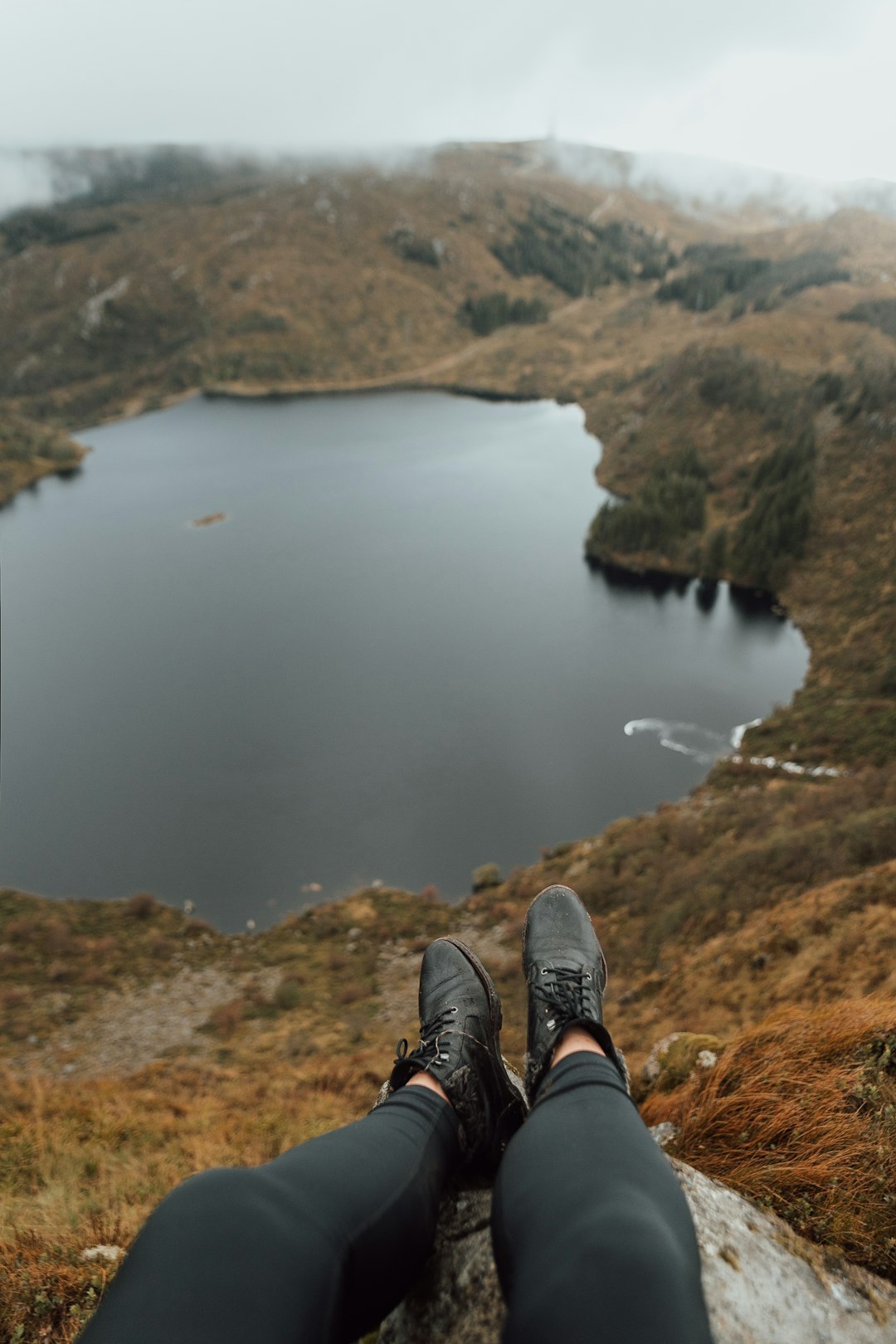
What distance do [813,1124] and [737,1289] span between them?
783 millimetres

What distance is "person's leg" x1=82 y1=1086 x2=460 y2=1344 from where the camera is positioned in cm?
145

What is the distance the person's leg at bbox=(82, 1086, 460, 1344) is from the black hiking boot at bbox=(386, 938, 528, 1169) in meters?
0.61

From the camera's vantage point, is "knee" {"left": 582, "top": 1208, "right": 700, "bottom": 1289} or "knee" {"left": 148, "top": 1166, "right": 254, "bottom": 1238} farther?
"knee" {"left": 148, "top": 1166, "right": 254, "bottom": 1238}

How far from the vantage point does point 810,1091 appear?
247 cm

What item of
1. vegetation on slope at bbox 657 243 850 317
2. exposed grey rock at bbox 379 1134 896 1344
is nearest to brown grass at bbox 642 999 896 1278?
exposed grey rock at bbox 379 1134 896 1344

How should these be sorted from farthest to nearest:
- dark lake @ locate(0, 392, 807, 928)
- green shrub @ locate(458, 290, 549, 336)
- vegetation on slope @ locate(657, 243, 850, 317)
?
green shrub @ locate(458, 290, 549, 336) < vegetation on slope @ locate(657, 243, 850, 317) < dark lake @ locate(0, 392, 807, 928)

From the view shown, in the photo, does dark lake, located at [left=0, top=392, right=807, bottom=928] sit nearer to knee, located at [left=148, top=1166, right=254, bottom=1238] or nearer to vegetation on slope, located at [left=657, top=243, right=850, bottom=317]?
knee, located at [left=148, top=1166, right=254, bottom=1238]

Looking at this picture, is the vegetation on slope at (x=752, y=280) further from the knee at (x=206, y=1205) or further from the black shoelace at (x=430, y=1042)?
the knee at (x=206, y=1205)

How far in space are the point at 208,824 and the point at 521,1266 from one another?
2605cm

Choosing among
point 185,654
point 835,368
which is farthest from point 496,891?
point 835,368

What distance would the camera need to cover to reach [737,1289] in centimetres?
178

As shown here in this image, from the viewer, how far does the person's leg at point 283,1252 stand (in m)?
1.45

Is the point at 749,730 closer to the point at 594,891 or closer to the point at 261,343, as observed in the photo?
the point at 594,891

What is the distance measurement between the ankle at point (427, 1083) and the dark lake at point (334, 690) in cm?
2037
